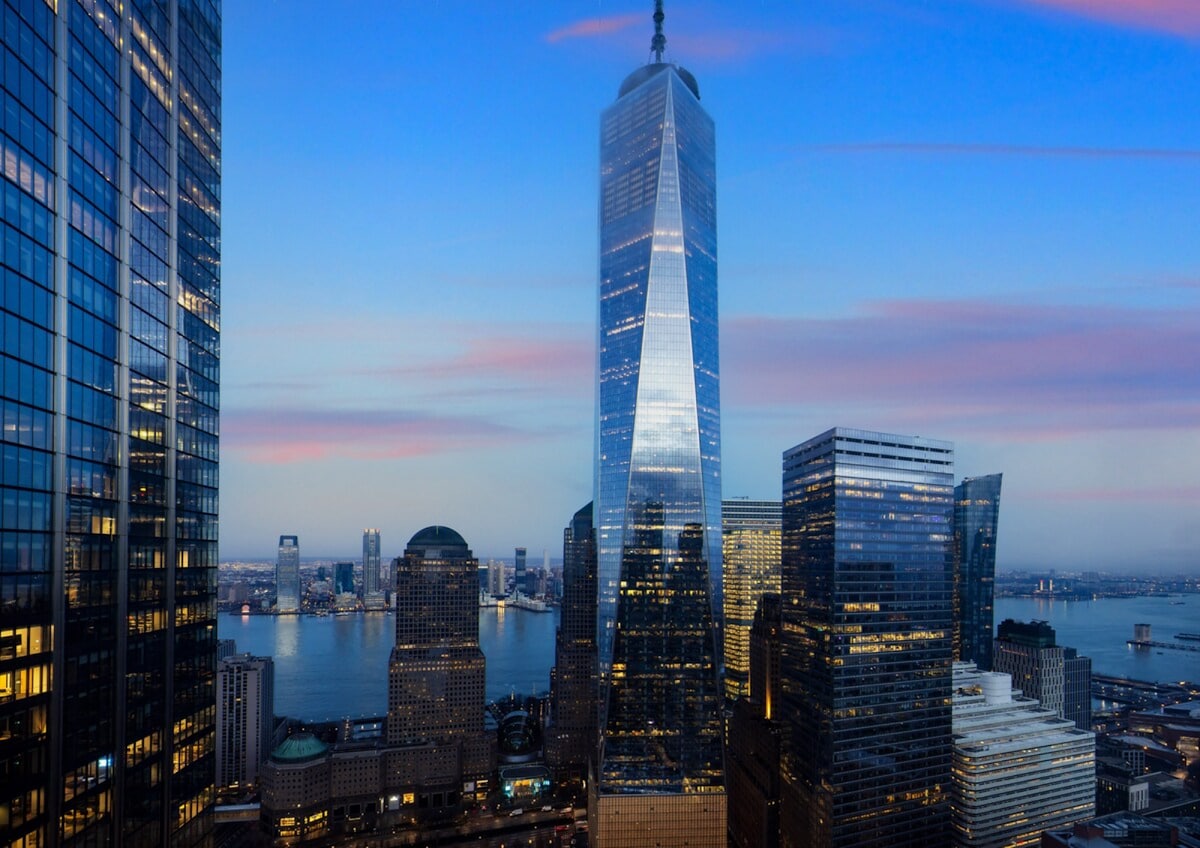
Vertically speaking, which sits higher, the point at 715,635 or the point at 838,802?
the point at 715,635

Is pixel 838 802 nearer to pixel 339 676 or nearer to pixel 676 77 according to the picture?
pixel 676 77

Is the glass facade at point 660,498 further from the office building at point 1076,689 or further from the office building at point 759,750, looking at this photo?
the office building at point 1076,689

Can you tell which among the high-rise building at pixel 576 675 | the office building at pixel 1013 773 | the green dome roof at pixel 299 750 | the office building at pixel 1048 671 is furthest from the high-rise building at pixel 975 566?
the green dome roof at pixel 299 750

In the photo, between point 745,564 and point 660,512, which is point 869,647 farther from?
point 745,564

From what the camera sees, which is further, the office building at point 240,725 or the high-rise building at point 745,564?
the high-rise building at point 745,564

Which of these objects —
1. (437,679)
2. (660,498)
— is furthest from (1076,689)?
(437,679)

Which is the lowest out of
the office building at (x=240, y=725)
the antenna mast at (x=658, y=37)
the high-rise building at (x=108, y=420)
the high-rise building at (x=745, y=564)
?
the office building at (x=240, y=725)

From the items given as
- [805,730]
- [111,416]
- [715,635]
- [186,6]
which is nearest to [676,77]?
[715,635]
